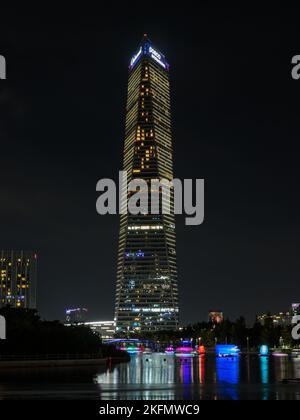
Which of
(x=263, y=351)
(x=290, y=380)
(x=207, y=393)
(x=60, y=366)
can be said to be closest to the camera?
(x=207, y=393)

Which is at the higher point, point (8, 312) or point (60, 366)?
point (8, 312)

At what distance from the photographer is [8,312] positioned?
11844 cm
